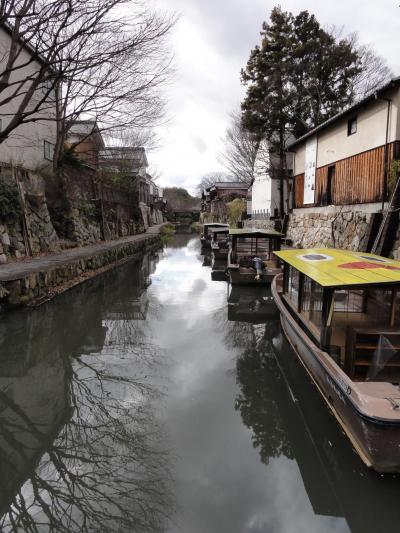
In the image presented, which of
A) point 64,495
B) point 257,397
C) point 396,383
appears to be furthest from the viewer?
point 257,397

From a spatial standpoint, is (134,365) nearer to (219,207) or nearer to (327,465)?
(327,465)

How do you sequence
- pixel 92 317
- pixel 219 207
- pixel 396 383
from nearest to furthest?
pixel 396 383, pixel 92 317, pixel 219 207

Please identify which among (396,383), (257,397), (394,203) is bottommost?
(257,397)

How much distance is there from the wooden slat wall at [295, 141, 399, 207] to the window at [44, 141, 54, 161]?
1435 centimetres

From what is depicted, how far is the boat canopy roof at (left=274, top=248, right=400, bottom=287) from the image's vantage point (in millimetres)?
4798

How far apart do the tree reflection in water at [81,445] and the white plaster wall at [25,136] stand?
1208 cm

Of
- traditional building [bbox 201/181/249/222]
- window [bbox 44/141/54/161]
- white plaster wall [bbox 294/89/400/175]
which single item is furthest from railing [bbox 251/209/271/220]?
window [bbox 44/141/54/161]

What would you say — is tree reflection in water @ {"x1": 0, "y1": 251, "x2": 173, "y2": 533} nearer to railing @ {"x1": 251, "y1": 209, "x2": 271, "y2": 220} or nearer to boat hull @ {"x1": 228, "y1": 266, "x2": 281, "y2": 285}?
boat hull @ {"x1": 228, "y1": 266, "x2": 281, "y2": 285}

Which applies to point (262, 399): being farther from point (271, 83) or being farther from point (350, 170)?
point (271, 83)

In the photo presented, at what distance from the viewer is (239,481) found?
3998mm

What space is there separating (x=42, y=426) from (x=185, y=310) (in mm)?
6177

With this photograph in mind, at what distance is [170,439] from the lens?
471 centimetres

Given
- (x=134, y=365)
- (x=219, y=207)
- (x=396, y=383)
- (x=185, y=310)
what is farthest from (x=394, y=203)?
(x=219, y=207)

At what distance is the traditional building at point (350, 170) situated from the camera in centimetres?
1253
